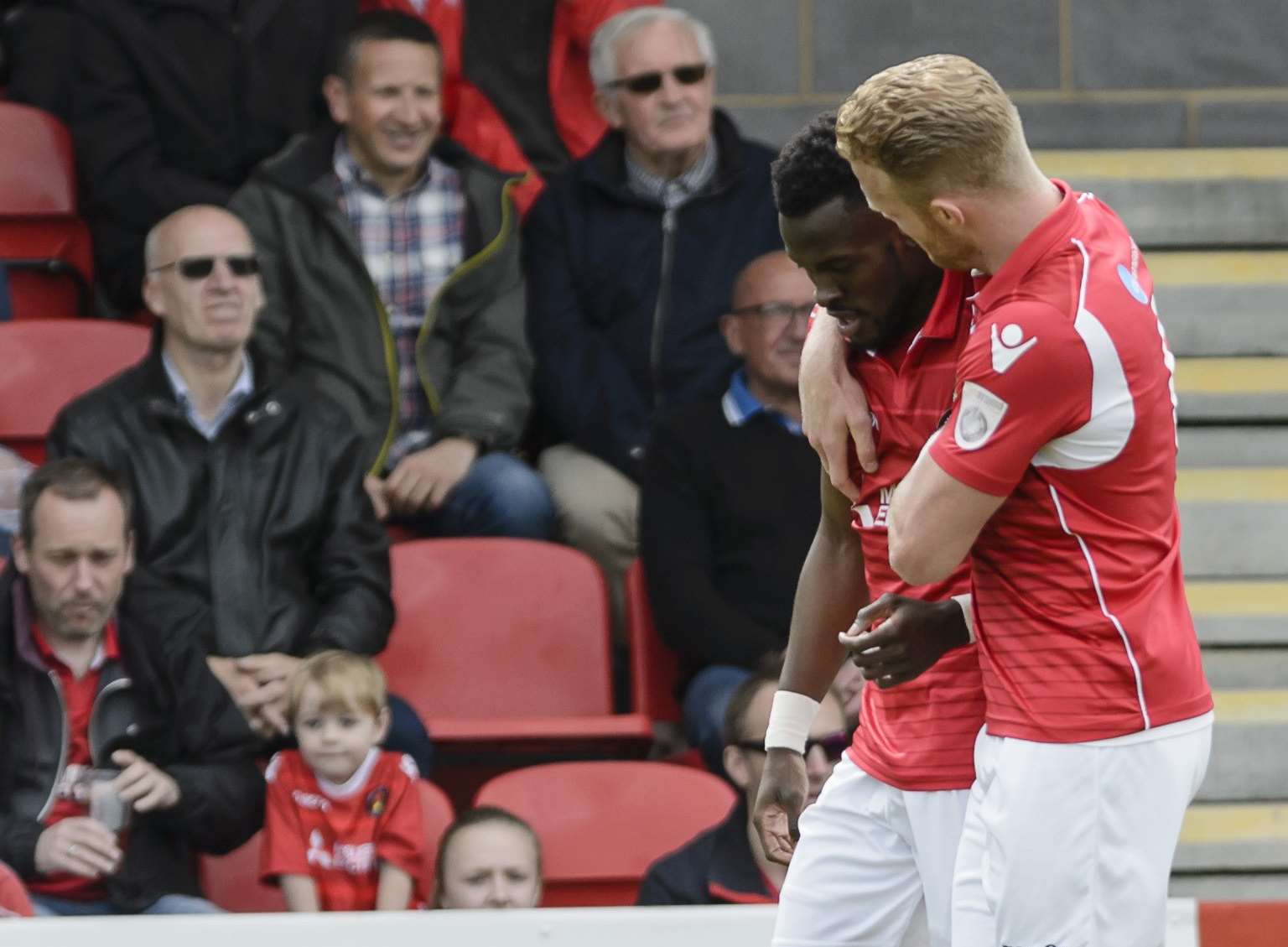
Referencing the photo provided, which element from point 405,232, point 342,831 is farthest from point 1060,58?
point 342,831

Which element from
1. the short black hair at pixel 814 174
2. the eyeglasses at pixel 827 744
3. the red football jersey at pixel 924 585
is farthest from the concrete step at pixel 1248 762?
the short black hair at pixel 814 174

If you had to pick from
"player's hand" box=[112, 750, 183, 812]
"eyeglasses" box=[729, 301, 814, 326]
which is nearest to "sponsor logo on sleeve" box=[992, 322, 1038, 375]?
"player's hand" box=[112, 750, 183, 812]

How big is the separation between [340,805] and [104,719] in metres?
0.49

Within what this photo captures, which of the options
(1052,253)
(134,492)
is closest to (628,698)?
(134,492)

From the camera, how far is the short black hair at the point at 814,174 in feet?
8.39

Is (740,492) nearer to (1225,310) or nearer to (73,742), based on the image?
(73,742)

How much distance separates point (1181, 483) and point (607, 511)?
1477mm

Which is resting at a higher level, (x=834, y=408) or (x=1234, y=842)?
(x=834, y=408)

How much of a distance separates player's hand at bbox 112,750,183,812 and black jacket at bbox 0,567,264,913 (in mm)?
22

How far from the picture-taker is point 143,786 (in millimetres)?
4258

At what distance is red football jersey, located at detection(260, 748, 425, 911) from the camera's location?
4336mm

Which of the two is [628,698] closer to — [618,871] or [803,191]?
[618,871]

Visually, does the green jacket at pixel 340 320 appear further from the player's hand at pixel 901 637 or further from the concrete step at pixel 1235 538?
the player's hand at pixel 901 637

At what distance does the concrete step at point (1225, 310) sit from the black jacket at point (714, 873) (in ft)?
7.46
